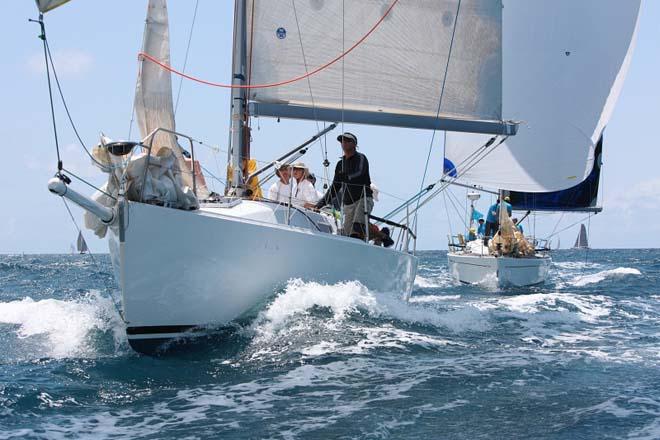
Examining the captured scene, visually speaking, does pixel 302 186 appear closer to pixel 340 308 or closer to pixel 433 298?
pixel 340 308

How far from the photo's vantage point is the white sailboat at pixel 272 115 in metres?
5.95

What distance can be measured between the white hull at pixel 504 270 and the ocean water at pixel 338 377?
8.51m

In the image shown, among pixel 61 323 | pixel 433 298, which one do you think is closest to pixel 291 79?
pixel 61 323

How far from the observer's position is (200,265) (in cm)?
613

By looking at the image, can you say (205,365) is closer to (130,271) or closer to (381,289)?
(130,271)

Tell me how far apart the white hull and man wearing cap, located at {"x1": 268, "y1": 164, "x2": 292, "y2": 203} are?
933cm

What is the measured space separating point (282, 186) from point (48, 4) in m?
5.19

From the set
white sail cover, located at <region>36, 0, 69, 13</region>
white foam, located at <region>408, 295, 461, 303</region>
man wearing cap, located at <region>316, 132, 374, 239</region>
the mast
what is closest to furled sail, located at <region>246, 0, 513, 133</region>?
the mast

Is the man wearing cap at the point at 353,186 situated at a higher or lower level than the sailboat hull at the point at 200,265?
higher

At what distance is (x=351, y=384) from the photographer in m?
5.10

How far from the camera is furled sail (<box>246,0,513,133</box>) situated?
27.8 ft

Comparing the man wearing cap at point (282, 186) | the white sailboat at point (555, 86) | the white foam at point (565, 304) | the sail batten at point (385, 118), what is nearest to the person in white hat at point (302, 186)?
the man wearing cap at point (282, 186)

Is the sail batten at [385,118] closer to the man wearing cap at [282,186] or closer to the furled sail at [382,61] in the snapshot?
the furled sail at [382,61]

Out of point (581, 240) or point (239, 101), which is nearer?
point (239, 101)
